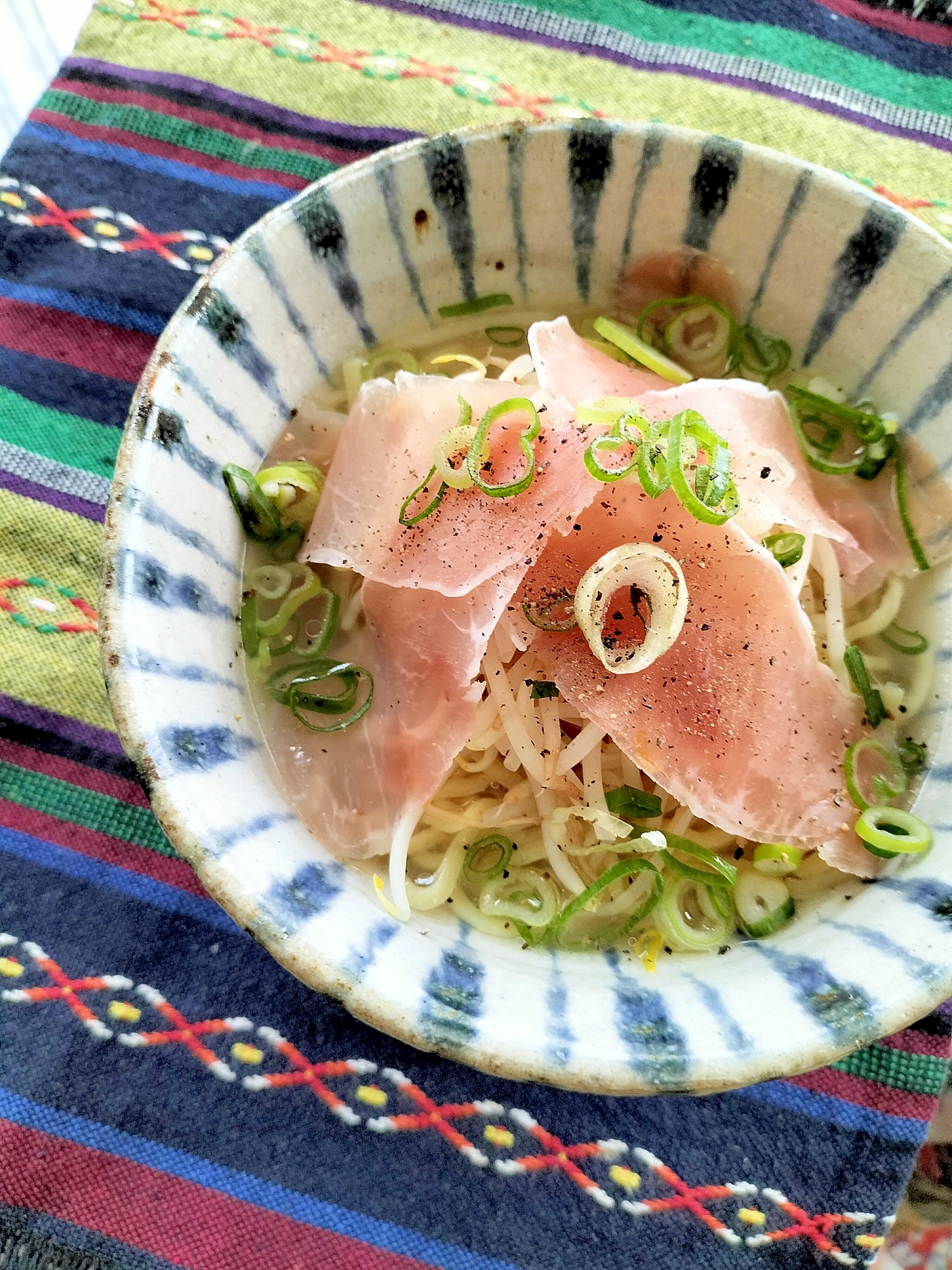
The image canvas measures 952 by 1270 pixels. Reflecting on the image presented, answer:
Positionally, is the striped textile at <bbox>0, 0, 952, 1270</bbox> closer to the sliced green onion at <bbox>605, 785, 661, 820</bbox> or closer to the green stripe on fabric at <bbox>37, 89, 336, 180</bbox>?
the green stripe on fabric at <bbox>37, 89, 336, 180</bbox>

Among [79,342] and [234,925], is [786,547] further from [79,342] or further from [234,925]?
[79,342]

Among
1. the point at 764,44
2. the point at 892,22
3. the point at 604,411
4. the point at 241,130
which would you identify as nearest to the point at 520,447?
the point at 604,411

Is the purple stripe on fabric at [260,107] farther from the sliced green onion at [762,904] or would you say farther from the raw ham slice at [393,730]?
the sliced green onion at [762,904]

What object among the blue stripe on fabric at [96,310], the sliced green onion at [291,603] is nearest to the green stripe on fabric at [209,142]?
the blue stripe on fabric at [96,310]

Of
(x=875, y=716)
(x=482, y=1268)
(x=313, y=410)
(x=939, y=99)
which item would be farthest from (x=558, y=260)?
(x=482, y=1268)

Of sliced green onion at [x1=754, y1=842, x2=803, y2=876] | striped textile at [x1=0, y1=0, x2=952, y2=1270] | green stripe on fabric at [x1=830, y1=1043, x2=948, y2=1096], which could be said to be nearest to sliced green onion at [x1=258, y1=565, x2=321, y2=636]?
striped textile at [x1=0, y1=0, x2=952, y2=1270]

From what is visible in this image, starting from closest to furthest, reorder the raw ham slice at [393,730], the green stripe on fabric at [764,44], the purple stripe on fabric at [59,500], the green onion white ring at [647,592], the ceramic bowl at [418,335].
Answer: the ceramic bowl at [418,335] < the green onion white ring at [647,592] < the raw ham slice at [393,730] < the purple stripe on fabric at [59,500] < the green stripe on fabric at [764,44]
